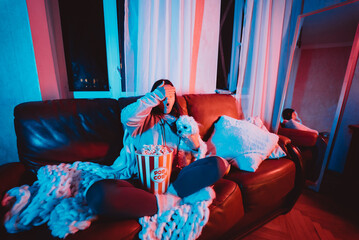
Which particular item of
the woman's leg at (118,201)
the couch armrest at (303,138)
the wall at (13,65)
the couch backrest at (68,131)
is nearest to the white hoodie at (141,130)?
the couch backrest at (68,131)

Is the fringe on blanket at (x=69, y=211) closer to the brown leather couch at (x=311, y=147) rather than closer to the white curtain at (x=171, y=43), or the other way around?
the white curtain at (x=171, y=43)

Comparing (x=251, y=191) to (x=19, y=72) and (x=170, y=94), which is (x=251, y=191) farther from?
(x=19, y=72)

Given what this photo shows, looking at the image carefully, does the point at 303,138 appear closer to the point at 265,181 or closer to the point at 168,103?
the point at 265,181

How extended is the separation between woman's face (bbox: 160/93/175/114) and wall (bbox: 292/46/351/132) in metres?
1.57

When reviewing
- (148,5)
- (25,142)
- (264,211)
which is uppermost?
(148,5)

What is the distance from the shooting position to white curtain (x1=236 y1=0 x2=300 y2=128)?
1.71 m

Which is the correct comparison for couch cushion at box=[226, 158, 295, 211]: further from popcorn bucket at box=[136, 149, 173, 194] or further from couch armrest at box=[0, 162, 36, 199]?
couch armrest at box=[0, 162, 36, 199]

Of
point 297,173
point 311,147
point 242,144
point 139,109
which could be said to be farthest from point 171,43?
point 311,147

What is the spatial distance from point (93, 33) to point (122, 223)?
1.46 meters

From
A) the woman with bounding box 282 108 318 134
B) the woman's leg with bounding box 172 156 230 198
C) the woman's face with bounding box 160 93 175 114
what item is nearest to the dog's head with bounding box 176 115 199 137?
the woman's face with bounding box 160 93 175 114

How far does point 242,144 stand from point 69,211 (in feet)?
3.36

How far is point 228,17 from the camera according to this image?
1.84m

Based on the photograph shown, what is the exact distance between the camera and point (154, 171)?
0.74 meters

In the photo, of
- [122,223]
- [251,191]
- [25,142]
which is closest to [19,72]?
[25,142]
